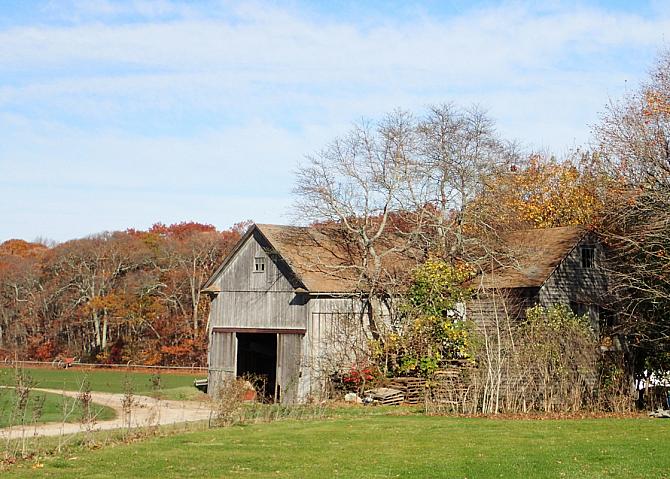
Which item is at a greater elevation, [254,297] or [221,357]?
[254,297]

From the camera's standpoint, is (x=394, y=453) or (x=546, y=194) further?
(x=546, y=194)

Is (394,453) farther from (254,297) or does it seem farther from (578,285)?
(578,285)

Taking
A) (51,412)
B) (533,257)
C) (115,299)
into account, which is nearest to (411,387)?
(533,257)

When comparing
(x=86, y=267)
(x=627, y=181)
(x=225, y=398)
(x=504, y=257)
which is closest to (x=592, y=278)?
(x=504, y=257)

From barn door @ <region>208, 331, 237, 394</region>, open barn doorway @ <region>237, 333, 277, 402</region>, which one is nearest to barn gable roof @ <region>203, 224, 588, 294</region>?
barn door @ <region>208, 331, 237, 394</region>

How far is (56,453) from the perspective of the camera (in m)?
15.0

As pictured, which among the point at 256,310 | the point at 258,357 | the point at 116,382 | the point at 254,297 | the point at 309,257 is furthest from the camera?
the point at 116,382

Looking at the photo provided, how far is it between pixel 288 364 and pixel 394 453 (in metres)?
16.2

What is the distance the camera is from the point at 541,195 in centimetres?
4672

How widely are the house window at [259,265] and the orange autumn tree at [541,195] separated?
384 inches

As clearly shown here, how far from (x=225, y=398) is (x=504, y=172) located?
81.9 feet

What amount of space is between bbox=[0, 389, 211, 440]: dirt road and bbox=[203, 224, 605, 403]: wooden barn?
3.20 meters

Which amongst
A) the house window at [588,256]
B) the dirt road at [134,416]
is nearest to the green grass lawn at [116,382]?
the dirt road at [134,416]

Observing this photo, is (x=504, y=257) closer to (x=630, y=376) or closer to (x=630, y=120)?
(x=630, y=120)
